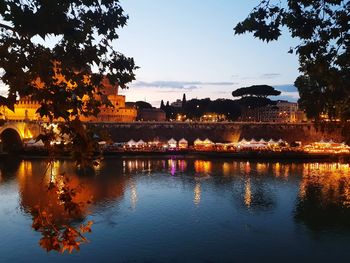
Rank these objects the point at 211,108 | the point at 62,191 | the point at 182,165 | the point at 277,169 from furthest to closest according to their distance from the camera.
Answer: the point at 211,108, the point at 182,165, the point at 277,169, the point at 62,191

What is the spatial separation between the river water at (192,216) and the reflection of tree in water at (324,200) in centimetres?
6

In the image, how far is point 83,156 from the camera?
5609 mm

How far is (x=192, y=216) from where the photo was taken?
2800cm

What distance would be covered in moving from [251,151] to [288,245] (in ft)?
148

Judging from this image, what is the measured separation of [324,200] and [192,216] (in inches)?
432

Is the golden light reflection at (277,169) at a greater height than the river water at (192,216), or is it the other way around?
the golden light reflection at (277,169)

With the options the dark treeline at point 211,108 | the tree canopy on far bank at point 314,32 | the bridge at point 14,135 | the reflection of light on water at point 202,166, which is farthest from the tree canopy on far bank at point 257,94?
the tree canopy on far bank at point 314,32

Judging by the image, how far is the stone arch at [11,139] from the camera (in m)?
70.4

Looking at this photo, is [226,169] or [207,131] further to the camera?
[207,131]

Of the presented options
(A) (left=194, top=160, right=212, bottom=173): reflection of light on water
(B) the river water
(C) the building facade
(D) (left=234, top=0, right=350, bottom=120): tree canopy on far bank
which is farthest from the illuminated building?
(D) (left=234, top=0, right=350, bottom=120): tree canopy on far bank

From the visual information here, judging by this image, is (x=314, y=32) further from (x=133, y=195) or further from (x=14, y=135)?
(x=14, y=135)

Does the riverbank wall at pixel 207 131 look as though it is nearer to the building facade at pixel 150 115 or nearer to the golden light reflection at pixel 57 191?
the golden light reflection at pixel 57 191

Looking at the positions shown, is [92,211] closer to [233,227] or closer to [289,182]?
[233,227]

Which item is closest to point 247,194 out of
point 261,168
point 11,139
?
point 261,168
